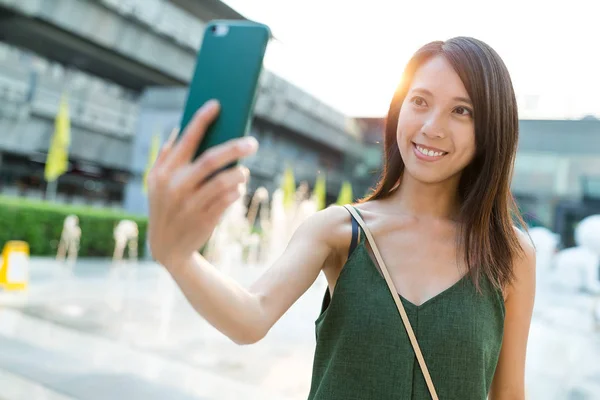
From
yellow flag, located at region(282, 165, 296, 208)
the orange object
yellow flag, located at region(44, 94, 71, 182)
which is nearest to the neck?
the orange object

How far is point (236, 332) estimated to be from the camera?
36.9 inches

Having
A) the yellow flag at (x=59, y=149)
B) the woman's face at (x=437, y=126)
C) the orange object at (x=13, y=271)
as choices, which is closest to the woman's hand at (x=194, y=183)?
the woman's face at (x=437, y=126)

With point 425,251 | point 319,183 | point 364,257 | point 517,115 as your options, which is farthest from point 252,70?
point 319,183

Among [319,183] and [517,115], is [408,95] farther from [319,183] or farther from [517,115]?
[319,183]

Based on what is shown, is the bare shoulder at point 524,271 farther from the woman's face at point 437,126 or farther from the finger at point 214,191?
the finger at point 214,191

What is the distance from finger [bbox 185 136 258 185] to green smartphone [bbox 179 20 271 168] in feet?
0.06

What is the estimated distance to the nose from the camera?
1.14 m

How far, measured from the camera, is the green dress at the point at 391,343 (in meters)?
1.09

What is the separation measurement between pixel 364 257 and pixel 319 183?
27865 mm

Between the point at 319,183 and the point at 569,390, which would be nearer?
the point at 569,390

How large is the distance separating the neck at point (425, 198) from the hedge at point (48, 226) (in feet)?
36.2

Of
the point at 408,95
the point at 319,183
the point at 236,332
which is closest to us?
the point at 236,332

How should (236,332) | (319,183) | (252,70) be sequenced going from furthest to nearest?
(319,183), (236,332), (252,70)

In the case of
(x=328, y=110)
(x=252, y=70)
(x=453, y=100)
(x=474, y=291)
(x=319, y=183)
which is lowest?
(x=474, y=291)
